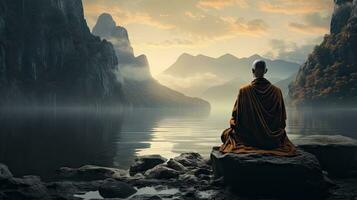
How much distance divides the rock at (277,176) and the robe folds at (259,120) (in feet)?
2.53

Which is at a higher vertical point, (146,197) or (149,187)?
(146,197)

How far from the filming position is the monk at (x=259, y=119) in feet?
45.0

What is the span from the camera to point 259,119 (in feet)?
45.4

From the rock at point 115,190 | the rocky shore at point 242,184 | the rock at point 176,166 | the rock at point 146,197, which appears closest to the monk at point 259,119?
the rocky shore at point 242,184

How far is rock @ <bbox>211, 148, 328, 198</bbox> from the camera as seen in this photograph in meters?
12.6

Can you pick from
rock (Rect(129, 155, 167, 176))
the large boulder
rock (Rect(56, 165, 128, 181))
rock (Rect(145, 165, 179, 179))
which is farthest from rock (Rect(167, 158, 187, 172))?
rock (Rect(56, 165, 128, 181))

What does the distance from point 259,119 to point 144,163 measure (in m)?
7.29

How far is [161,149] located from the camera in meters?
31.9

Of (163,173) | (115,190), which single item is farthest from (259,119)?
(115,190)

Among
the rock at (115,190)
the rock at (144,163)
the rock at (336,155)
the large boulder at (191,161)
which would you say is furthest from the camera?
the large boulder at (191,161)

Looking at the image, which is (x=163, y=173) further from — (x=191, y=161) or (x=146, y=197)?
(x=146, y=197)

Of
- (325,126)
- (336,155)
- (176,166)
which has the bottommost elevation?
(325,126)

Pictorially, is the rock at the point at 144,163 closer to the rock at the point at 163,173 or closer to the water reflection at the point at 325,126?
the rock at the point at 163,173

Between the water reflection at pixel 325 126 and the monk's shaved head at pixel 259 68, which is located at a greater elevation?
the monk's shaved head at pixel 259 68
